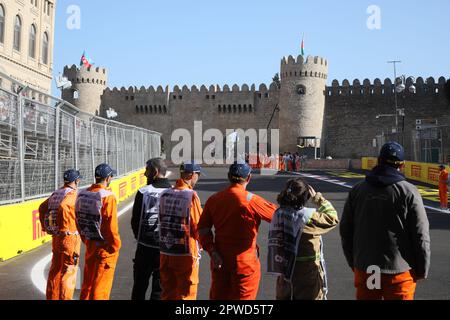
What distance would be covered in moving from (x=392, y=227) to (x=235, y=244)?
1.26m

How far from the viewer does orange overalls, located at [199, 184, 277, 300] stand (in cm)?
393

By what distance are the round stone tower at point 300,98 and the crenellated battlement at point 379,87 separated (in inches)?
97.1

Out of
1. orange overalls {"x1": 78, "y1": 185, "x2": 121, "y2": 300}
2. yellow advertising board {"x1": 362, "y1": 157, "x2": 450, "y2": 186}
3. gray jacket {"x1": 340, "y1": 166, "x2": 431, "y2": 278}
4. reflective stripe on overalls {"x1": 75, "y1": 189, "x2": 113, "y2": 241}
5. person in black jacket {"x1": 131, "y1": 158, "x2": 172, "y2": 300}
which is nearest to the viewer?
gray jacket {"x1": 340, "y1": 166, "x2": 431, "y2": 278}

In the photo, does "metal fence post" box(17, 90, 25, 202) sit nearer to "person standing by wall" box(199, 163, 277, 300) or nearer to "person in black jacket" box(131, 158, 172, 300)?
"person in black jacket" box(131, 158, 172, 300)

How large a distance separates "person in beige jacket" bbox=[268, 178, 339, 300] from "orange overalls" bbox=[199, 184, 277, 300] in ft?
0.52

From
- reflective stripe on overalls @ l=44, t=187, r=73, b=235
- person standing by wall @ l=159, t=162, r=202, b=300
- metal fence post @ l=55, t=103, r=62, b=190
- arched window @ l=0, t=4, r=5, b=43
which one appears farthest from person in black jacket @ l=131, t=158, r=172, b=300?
arched window @ l=0, t=4, r=5, b=43

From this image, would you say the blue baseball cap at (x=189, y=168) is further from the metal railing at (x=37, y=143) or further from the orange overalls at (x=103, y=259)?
the metal railing at (x=37, y=143)

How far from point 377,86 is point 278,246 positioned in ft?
172

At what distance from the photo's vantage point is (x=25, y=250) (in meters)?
8.13

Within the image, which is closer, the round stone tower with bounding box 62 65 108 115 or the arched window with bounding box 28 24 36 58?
the arched window with bounding box 28 24 36 58

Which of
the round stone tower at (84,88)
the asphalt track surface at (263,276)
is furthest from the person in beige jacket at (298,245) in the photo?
the round stone tower at (84,88)

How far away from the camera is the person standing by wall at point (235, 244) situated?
3.93 metres

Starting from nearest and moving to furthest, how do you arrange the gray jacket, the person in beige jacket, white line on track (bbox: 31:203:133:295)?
the gray jacket
the person in beige jacket
white line on track (bbox: 31:203:133:295)
